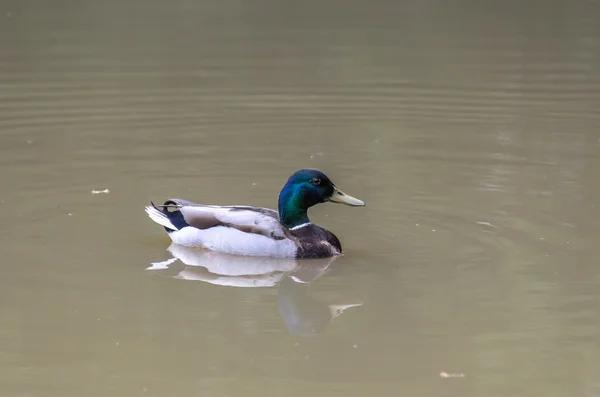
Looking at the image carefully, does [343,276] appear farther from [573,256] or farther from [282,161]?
[282,161]

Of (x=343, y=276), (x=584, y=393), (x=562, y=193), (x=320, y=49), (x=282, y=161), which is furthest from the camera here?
(x=320, y=49)

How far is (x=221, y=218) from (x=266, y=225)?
0.37 metres

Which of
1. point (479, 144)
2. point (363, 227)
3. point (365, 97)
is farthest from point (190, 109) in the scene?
point (363, 227)

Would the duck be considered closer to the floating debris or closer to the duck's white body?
the duck's white body

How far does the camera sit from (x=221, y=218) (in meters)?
9.59

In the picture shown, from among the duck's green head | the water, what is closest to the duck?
the duck's green head

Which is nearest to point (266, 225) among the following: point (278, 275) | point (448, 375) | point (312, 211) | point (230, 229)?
point (230, 229)

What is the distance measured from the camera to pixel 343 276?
29.4ft

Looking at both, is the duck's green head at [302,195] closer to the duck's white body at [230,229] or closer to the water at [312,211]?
the duck's white body at [230,229]

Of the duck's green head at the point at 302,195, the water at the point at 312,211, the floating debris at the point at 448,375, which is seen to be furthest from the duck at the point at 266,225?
the floating debris at the point at 448,375

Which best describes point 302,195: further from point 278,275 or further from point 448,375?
point 448,375

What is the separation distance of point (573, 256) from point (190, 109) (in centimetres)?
697

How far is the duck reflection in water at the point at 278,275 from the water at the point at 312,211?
0.03 m

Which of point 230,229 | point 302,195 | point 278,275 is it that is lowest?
point 278,275
